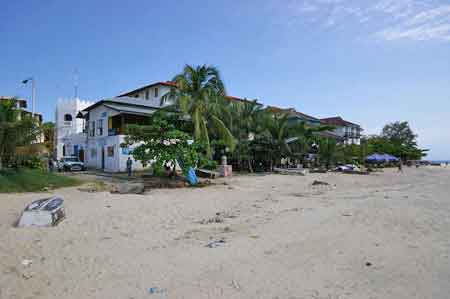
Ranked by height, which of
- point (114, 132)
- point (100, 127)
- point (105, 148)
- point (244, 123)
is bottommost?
point (105, 148)

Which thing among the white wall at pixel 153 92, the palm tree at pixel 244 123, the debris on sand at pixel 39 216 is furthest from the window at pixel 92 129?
the debris on sand at pixel 39 216

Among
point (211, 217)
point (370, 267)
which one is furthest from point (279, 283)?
point (211, 217)

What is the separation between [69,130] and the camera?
34750 millimetres

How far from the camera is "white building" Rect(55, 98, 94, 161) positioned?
106 ft

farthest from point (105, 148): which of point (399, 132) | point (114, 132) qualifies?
point (399, 132)

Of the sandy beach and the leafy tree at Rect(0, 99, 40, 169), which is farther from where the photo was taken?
the leafy tree at Rect(0, 99, 40, 169)

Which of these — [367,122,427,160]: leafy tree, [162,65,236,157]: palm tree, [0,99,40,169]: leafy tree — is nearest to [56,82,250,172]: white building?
[162,65,236,157]: palm tree

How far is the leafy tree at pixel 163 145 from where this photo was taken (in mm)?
14867

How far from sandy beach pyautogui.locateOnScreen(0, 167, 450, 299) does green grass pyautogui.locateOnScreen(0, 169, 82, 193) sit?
3.67 m

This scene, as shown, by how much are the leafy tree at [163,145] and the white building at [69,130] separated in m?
19.1

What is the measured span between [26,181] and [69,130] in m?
24.5

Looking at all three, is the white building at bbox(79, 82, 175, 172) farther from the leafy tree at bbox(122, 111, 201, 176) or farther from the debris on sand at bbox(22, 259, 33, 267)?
the debris on sand at bbox(22, 259, 33, 267)

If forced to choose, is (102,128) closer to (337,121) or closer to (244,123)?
(244,123)

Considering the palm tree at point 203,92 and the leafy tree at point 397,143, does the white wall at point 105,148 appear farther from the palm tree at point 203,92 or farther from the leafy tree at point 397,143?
the leafy tree at point 397,143
